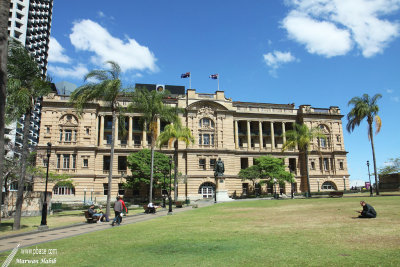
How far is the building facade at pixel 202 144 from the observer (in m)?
55.3

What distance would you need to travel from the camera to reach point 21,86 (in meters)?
21.2

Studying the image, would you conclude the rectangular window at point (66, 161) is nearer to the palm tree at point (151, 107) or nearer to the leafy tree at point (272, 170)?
the palm tree at point (151, 107)

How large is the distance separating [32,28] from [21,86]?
87296 mm

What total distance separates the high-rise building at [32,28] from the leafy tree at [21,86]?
6597 centimetres

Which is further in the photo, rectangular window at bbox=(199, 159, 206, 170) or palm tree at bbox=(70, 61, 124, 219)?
rectangular window at bbox=(199, 159, 206, 170)

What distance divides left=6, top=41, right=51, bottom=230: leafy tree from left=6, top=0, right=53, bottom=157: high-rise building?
65968 millimetres

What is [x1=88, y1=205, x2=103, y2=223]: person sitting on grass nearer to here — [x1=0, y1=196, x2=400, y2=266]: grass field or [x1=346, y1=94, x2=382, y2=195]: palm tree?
[x1=0, y1=196, x2=400, y2=266]: grass field

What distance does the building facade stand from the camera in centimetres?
5534

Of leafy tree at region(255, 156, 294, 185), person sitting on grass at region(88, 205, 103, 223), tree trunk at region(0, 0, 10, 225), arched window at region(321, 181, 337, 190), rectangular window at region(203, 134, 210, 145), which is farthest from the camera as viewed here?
arched window at region(321, 181, 337, 190)

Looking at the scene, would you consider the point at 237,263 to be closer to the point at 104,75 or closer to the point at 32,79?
the point at 32,79

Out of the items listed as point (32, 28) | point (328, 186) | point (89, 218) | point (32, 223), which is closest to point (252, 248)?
point (89, 218)

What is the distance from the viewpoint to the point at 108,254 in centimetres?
973

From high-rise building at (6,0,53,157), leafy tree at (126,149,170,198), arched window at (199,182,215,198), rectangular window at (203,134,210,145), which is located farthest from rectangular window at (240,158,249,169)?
high-rise building at (6,0,53,157)

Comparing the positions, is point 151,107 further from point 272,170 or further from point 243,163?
point 243,163
